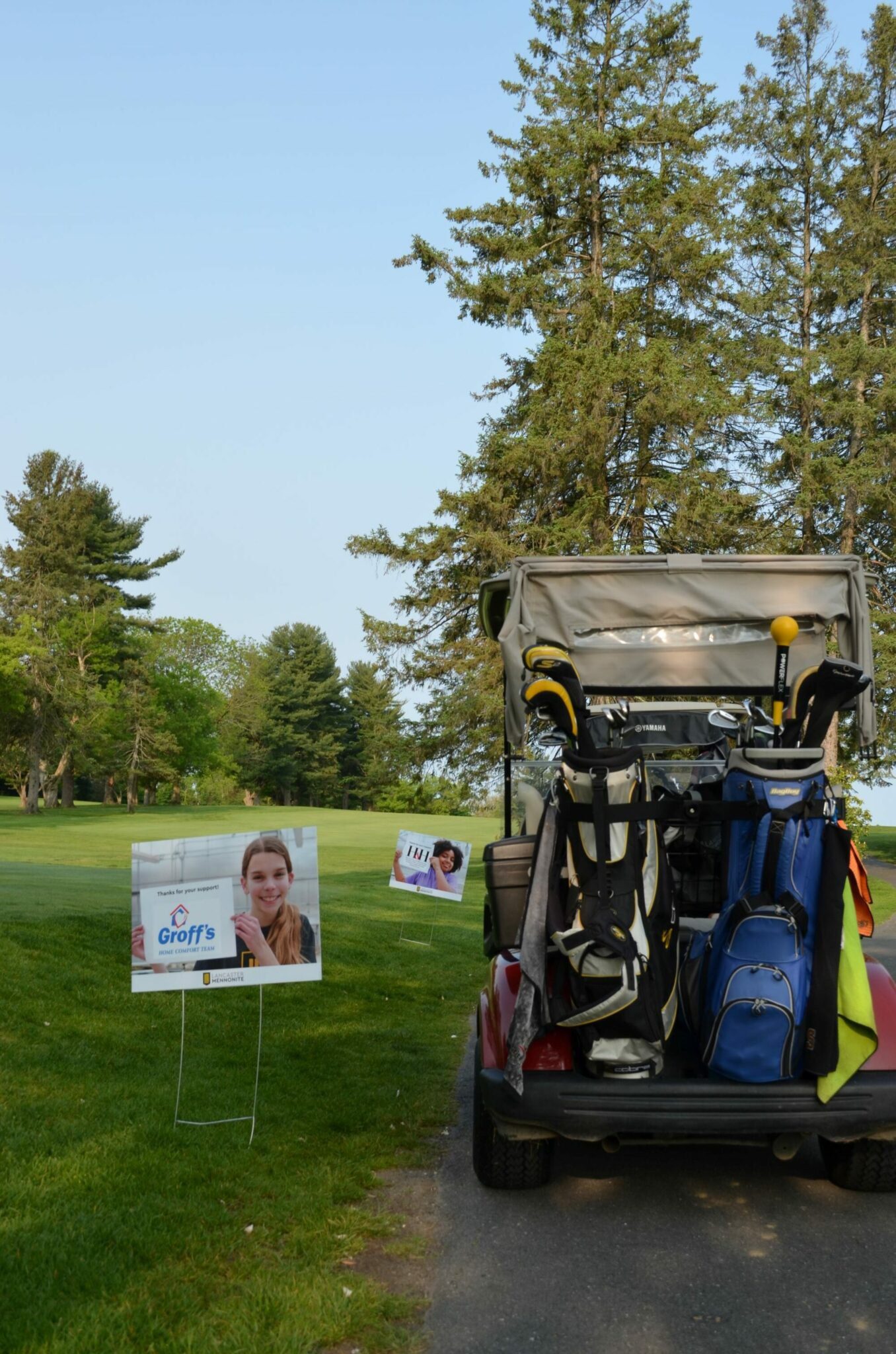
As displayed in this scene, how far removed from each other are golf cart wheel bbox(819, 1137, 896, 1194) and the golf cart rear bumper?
0.44 metres

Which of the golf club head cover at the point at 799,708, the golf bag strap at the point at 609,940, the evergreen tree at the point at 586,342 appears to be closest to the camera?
the golf bag strap at the point at 609,940

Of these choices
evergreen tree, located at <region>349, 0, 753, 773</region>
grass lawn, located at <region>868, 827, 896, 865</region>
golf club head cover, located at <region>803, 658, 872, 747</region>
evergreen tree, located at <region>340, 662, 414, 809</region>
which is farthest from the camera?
evergreen tree, located at <region>340, 662, 414, 809</region>

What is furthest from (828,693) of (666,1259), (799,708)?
(666,1259)

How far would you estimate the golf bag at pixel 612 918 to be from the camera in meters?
4.32

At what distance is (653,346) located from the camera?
90.3ft

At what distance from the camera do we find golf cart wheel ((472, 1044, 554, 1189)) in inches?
195

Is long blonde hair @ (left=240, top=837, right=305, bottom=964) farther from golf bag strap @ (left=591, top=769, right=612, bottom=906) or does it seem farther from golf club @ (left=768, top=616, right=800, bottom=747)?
golf club @ (left=768, top=616, right=800, bottom=747)

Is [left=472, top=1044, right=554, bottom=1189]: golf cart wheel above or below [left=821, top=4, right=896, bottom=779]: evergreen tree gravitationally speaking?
below

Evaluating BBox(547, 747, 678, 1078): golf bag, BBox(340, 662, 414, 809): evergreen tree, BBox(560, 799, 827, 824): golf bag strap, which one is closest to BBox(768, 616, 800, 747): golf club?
BBox(560, 799, 827, 824): golf bag strap

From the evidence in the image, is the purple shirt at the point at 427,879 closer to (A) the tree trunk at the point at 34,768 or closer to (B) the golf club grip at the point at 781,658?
Result: (B) the golf club grip at the point at 781,658

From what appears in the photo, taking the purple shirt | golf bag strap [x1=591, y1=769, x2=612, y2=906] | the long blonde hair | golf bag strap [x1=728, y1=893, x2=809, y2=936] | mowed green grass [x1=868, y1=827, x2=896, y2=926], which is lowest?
mowed green grass [x1=868, y1=827, x2=896, y2=926]

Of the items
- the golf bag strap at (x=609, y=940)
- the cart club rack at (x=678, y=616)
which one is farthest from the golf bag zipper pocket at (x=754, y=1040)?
the cart club rack at (x=678, y=616)

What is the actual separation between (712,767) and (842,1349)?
3602mm

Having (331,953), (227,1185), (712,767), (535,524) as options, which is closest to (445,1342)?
(227,1185)
